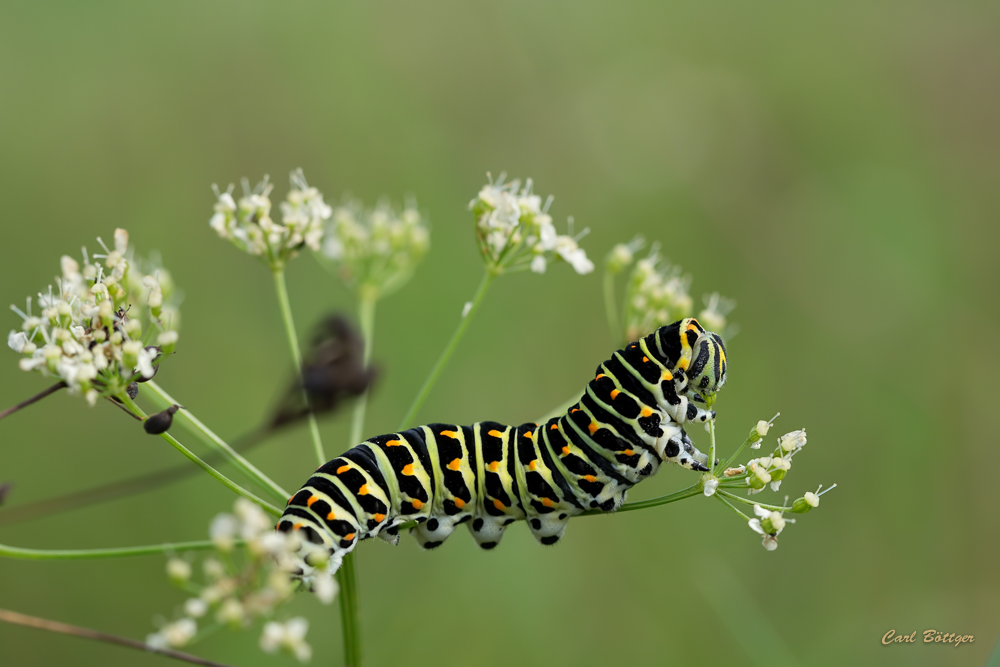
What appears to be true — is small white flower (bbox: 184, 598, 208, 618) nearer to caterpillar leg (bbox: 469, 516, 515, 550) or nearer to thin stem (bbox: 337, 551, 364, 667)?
thin stem (bbox: 337, 551, 364, 667)

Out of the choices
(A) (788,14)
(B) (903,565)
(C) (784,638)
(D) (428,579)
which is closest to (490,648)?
(D) (428,579)

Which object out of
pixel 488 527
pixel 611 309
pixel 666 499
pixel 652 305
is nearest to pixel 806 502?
pixel 666 499

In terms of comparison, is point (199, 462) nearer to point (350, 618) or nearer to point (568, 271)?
point (350, 618)

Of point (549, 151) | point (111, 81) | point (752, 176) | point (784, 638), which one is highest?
point (111, 81)

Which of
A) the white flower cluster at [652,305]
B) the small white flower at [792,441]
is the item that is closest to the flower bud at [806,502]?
the small white flower at [792,441]

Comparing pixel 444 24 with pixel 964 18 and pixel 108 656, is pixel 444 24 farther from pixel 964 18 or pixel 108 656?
pixel 108 656

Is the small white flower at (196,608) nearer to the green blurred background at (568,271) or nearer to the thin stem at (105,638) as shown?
the thin stem at (105,638)

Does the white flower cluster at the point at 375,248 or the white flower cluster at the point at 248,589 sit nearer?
the white flower cluster at the point at 248,589
